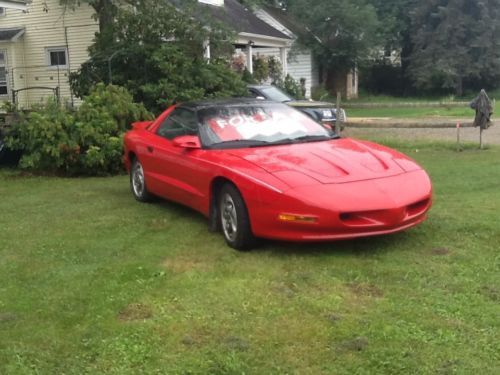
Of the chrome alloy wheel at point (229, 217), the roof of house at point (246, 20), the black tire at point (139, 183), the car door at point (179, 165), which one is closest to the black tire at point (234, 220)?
the chrome alloy wheel at point (229, 217)

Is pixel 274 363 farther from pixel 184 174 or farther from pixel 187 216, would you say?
pixel 187 216

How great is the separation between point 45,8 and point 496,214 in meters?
17.2

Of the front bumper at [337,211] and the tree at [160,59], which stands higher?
the tree at [160,59]

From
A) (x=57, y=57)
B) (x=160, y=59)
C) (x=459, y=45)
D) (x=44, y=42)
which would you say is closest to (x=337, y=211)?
(x=160, y=59)

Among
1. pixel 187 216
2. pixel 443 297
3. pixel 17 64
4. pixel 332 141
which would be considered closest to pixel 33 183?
pixel 187 216

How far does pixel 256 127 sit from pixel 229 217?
4.28 ft

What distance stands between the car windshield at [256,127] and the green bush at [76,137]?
4.74 metres

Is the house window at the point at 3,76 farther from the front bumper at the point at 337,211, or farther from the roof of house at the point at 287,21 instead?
the front bumper at the point at 337,211

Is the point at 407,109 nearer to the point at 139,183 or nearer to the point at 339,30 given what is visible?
the point at 339,30

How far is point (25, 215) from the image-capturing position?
7.89 meters

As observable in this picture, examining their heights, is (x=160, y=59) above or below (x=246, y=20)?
below

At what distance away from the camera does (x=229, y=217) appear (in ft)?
19.5

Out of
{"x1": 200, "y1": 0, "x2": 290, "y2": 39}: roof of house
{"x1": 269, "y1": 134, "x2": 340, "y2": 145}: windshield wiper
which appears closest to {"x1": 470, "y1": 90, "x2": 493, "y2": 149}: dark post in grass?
{"x1": 269, "y1": 134, "x2": 340, "y2": 145}: windshield wiper

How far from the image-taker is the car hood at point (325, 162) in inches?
222
